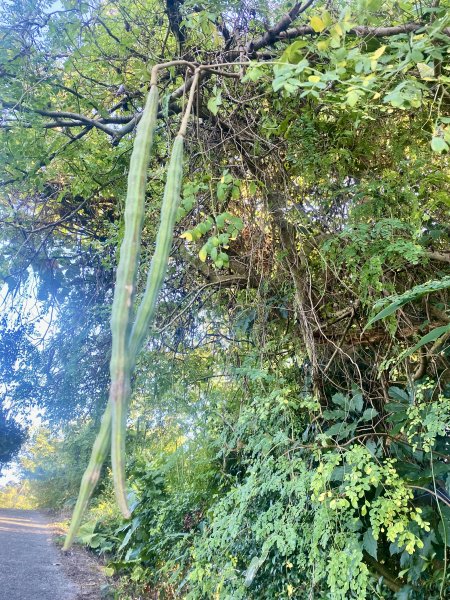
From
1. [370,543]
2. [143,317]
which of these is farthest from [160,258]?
[370,543]

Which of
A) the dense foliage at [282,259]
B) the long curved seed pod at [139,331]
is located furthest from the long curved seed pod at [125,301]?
the dense foliage at [282,259]

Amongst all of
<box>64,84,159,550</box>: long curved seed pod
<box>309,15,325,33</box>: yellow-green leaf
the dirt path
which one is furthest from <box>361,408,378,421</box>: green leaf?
the dirt path

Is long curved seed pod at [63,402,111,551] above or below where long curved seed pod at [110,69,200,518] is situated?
below

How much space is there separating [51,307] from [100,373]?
2.00 feet

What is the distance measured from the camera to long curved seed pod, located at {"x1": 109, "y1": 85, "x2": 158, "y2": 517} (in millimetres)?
571

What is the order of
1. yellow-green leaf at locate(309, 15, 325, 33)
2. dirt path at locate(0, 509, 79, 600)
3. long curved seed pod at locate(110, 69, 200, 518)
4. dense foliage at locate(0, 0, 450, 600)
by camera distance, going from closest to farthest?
1. long curved seed pod at locate(110, 69, 200, 518)
2. yellow-green leaf at locate(309, 15, 325, 33)
3. dense foliage at locate(0, 0, 450, 600)
4. dirt path at locate(0, 509, 79, 600)

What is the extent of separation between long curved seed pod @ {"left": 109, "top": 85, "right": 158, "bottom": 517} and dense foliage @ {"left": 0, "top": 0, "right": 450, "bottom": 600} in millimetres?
611

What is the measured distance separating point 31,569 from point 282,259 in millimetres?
5438

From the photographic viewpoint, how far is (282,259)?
2.26 metres

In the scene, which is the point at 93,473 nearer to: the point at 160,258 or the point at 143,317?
the point at 143,317

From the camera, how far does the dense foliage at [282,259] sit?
1.63m

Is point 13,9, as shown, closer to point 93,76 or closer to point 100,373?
point 93,76

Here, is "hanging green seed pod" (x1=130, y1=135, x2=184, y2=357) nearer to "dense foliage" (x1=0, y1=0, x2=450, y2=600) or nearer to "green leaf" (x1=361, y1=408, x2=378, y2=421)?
"dense foliage" (x1=0, y1=0, x2=450, y2=600)

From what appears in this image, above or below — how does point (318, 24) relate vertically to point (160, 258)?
above
